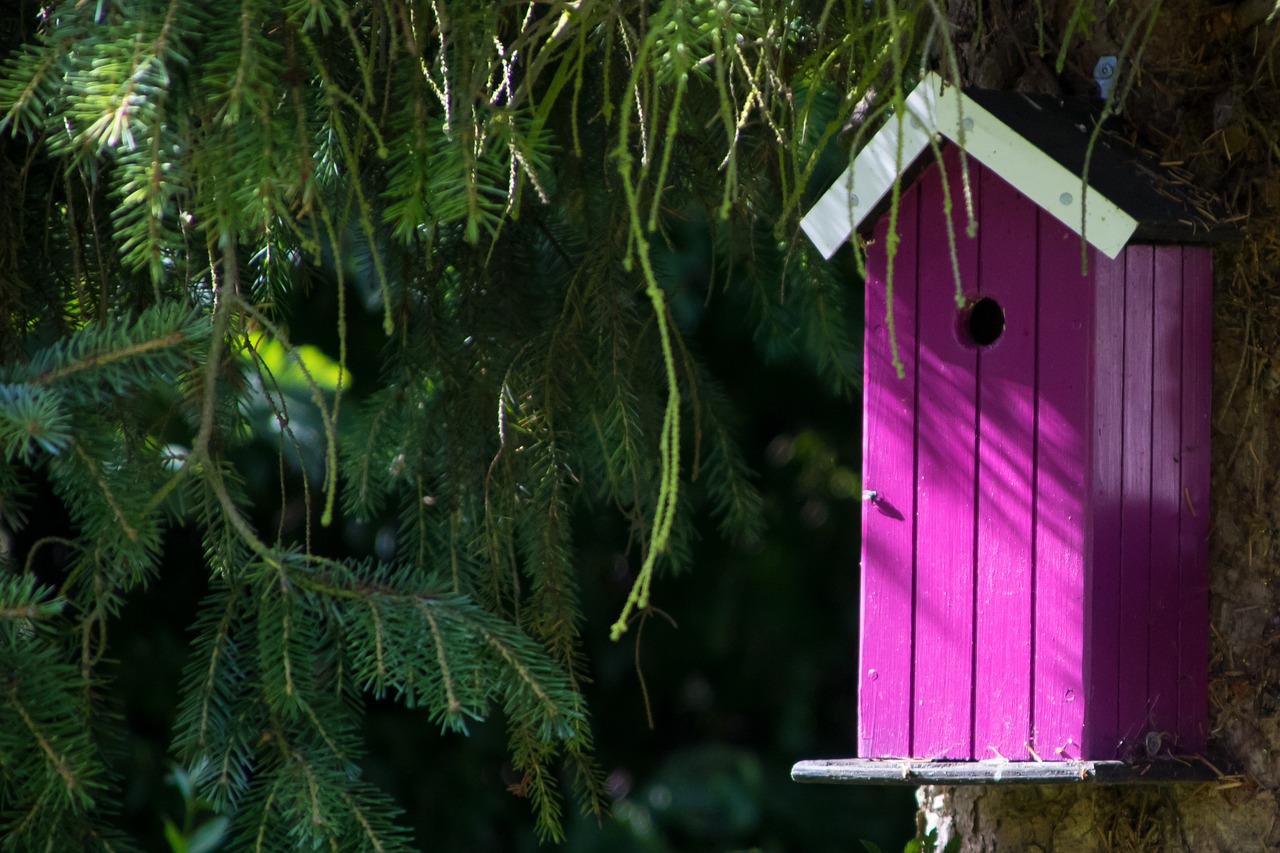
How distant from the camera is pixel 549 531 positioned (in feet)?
7.11

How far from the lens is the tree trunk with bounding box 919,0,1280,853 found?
1.82 m

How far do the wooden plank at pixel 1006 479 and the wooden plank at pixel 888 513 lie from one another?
0.10 m

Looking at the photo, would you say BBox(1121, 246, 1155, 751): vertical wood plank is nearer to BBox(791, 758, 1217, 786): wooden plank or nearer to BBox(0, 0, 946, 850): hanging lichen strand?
BBox(791, 758, 1217, 786): wooden plank

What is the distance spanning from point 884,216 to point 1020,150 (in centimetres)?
24

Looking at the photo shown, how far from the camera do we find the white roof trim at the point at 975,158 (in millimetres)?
1694

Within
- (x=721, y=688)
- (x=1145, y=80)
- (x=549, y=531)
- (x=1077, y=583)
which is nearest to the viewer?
(x=1077, y=583)

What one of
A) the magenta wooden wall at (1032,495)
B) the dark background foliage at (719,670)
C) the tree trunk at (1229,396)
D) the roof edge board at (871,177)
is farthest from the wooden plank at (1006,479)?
the dark background foliage at (719,670)

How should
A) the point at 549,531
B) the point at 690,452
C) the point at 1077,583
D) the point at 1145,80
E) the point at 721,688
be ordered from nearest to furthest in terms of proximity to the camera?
the point at 1077,583 < the point at 1145,80 < the point at 549,531 < the point at 690,452 < the point at 721,688

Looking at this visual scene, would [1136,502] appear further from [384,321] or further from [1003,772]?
[384,321]

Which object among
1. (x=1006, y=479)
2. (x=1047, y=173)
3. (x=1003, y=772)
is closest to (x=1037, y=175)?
(x=1047, y=173)

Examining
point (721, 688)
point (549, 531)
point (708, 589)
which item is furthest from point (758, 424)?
point (549, 531)

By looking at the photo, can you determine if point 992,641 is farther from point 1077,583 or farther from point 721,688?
point 721,688

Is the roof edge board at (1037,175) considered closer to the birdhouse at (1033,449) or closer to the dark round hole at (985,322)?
the birdhouse at (1033,449)

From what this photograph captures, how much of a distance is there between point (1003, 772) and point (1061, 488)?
1.11ft
